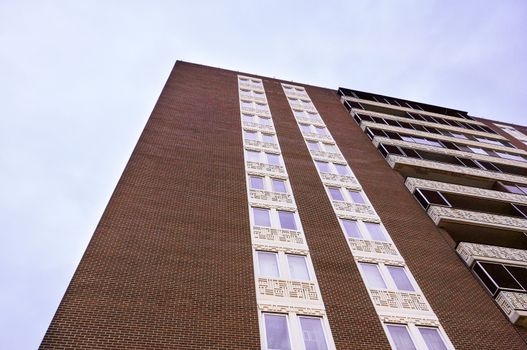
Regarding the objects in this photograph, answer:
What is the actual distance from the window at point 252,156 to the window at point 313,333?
1173cm

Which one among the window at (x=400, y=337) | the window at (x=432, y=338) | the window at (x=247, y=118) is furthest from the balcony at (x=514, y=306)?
the window at (x=247, y=118)

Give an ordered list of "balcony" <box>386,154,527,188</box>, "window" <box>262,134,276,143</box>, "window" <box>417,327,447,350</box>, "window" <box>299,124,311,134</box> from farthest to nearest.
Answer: "window" <box>299,124,311,134</box>
"balcony" <box>386,154,527,188</box>
"window" <box>262,134,276,143</box>
"window" <box>417,327,447,350</box>

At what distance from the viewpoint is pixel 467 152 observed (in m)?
31.9

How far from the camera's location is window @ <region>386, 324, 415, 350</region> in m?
13.7

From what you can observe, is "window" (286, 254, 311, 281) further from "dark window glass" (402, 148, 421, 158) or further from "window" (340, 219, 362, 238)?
"dark window glass" (402, 148, 421, 158)

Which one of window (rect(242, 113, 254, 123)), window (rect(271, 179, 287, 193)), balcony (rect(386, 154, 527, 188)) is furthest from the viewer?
window (rect(242, 113, 254, 123))

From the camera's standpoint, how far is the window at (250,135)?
26.8m

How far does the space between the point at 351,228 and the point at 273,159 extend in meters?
7.27

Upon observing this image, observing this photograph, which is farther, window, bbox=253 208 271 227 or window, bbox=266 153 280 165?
window, bbox=266 153 280 165

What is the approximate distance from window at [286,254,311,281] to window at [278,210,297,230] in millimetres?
1927

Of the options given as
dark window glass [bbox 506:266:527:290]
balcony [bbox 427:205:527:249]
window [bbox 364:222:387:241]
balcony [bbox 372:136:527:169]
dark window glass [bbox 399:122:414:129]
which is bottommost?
dark window glass [bbox 506:266:527:290]

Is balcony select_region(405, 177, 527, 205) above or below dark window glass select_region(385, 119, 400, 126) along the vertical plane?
below

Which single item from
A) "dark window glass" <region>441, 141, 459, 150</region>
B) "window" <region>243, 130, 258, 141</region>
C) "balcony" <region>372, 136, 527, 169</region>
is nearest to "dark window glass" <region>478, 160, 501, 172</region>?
"balcony" <region>372, 136, 527, 169</region>

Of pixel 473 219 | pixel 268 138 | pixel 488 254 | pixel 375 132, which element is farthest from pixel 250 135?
pixel 488 254
